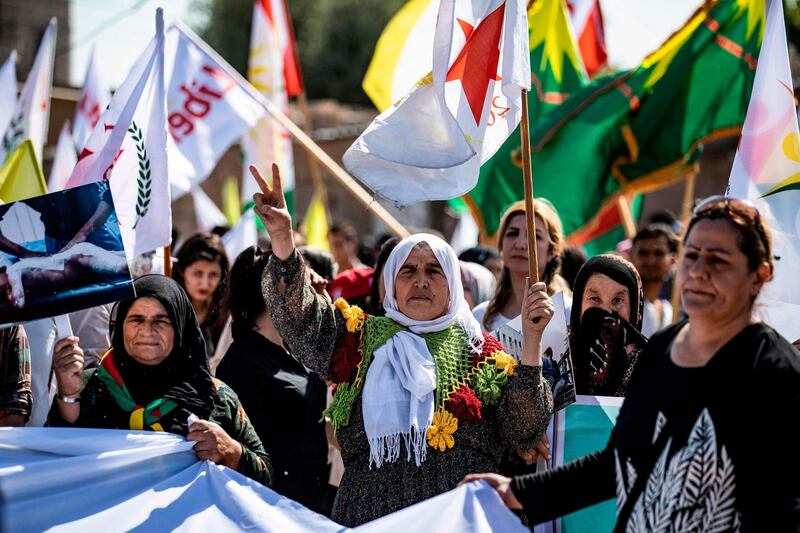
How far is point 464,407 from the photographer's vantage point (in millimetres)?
3463

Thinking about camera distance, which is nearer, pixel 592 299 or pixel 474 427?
pixel 474 427

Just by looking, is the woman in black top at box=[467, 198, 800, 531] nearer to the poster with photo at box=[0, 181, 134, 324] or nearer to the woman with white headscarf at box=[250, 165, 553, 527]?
the woman with white headscarf at box=[250, 165, 553, 527]

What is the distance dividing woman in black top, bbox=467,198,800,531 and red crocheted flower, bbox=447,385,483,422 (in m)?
0.75

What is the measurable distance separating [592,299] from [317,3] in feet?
106

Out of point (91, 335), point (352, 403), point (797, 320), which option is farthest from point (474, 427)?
point (91, 335)

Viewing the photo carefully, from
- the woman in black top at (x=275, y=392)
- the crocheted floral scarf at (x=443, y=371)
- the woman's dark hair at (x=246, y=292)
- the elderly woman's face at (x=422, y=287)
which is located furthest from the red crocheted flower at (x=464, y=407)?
the woman's dark hair at (x=246, y=292)

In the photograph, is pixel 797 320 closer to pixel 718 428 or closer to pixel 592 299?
pixel 592 299

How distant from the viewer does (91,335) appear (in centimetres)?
496

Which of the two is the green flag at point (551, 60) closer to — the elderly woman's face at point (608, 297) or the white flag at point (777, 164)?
the white flag at point (777, 164)

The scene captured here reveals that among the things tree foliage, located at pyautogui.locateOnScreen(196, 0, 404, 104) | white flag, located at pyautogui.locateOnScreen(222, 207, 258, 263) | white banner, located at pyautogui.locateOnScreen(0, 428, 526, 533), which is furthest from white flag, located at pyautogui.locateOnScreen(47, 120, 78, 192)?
tree foliage, located at pyautogui.locateOnScreen(196, 0, 404, 104)

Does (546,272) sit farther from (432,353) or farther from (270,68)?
(270,68)

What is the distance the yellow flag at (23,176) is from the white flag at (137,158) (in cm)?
21

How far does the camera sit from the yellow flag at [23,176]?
4.93m

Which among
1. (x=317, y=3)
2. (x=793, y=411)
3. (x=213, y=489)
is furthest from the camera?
(x=317, y=3)
